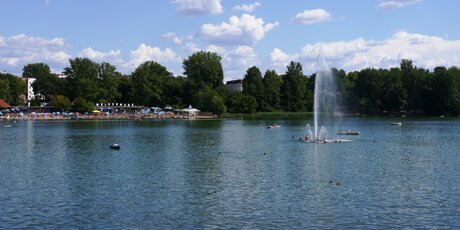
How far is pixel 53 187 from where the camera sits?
3025 cm

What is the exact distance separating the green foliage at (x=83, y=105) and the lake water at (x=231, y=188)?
94416 mm

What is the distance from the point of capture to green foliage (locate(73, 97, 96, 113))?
144m

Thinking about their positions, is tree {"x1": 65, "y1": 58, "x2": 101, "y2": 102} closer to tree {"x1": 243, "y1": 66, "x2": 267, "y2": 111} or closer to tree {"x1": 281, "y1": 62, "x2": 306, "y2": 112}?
tree {"x1": 243, "y1": 66, "x2": 267, "y2": 111}

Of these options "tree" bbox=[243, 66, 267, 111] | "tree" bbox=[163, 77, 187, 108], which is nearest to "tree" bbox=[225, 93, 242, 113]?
"tree" bbox=[243, 66, 267, 111]

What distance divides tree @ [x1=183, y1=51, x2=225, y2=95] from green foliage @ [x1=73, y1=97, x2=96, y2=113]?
32842 millimetres

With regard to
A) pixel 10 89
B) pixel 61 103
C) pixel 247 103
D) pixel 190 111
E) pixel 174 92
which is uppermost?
pixel 10 89

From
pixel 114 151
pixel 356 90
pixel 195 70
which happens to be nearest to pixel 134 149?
pixel 114 151

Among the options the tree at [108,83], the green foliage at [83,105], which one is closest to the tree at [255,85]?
the tree at [108,83]

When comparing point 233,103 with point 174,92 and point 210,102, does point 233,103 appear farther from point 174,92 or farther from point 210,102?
point 174,92

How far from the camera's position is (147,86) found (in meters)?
160

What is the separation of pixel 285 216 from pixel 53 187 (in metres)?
13.8

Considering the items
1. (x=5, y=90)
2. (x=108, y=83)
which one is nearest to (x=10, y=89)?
(x=5, y=90)

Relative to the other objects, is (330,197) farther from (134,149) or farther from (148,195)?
(134,149)

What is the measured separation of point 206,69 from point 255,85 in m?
17.6
